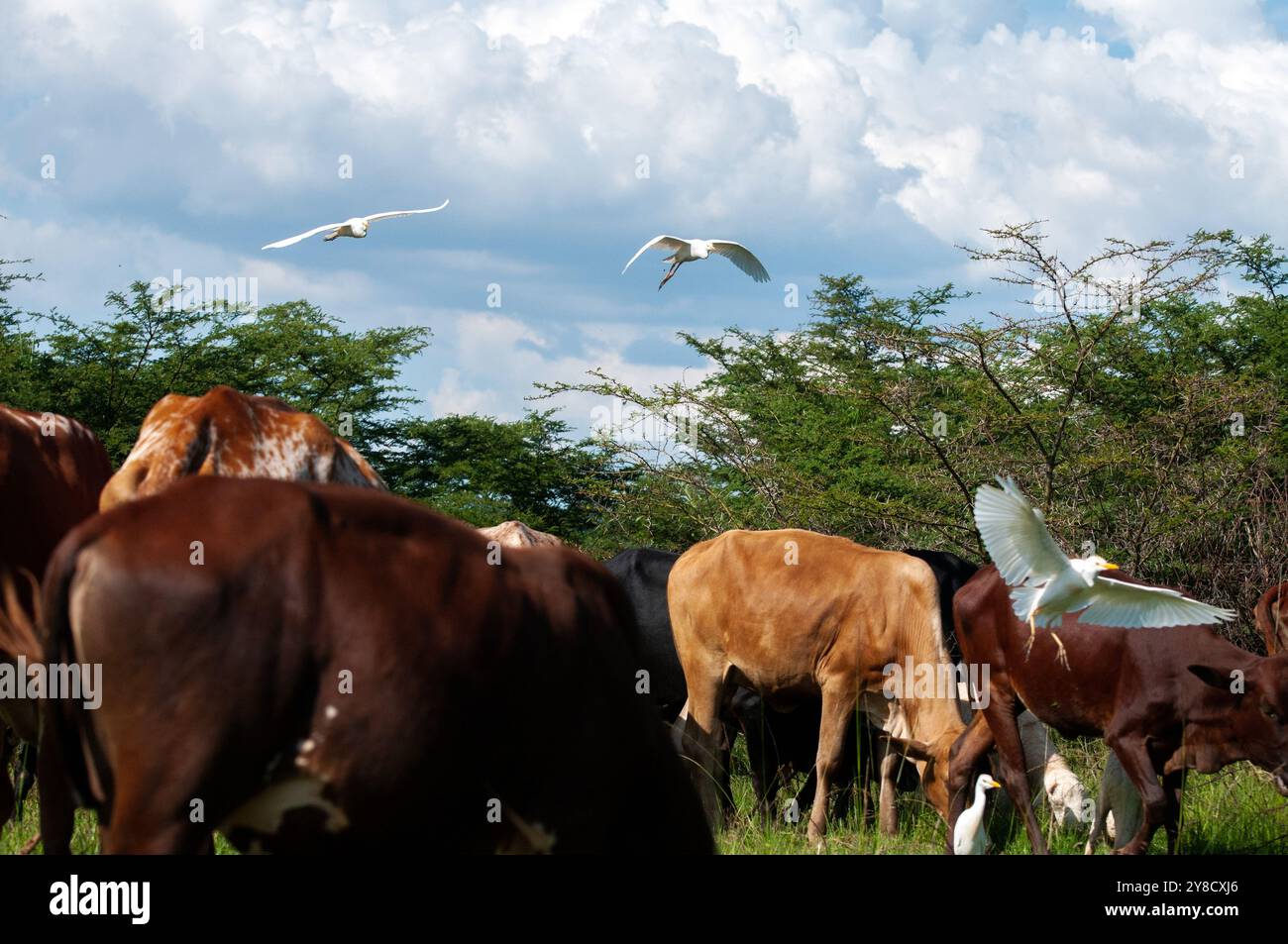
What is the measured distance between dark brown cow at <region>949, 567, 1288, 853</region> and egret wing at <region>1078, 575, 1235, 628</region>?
870mm

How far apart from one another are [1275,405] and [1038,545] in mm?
8988

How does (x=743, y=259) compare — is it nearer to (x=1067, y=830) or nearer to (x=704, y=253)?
(x=704, y=253)

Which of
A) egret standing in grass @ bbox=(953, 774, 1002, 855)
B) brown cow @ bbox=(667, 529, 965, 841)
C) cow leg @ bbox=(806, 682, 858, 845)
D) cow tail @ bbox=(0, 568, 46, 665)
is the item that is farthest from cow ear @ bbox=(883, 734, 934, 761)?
cow tail @ bbox=(0, 568, 46, 665)

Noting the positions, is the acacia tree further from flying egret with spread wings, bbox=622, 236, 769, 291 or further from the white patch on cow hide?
the white patch on cow hide

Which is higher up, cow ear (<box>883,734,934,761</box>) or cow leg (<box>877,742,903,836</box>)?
A: cow ear (<box>883,734,934,761</box>)

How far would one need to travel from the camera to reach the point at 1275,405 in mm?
13102

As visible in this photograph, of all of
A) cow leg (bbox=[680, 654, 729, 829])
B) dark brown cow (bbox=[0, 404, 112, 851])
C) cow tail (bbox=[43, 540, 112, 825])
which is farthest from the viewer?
cow leg (bbox=[680, 654, 729, 829])

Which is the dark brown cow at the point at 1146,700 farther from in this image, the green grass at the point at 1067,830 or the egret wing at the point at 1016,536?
the egret wing at the point at 1016,536

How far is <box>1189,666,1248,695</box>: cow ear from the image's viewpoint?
6160 mm

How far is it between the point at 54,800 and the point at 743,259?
10532 millimetres

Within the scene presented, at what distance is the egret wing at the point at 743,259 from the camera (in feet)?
40.8

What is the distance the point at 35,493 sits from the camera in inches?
195

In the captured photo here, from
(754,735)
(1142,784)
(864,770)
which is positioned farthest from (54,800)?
(864,770)

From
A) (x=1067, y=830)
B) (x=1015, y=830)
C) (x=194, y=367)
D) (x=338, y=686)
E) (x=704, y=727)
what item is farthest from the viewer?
(x=194, y=367)
